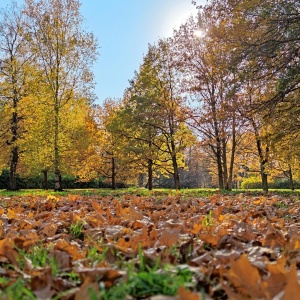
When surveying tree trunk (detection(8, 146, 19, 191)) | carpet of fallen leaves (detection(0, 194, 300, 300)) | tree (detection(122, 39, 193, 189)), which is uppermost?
tree (detection(122, 39, 193, 189))

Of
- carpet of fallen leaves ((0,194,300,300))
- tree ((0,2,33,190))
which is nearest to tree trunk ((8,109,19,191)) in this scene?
tree ((0,2,33,190))

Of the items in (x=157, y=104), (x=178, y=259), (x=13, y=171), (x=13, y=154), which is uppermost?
(x=157, y=104)

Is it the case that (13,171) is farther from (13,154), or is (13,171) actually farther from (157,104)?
(157,104)

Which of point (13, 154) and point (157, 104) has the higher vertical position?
point (157, 104)

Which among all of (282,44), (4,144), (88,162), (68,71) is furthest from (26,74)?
(282,44)

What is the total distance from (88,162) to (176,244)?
854 inches

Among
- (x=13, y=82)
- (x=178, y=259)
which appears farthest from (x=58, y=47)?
(x=178, y=259)

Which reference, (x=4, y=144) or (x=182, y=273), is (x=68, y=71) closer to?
(x=4, y=144)

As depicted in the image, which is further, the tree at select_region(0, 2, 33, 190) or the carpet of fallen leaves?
the tree at select_region(0, 2, 33, 190)

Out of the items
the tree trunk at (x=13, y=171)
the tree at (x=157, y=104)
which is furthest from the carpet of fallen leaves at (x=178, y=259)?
the tree trunk at (x=13, y=171)

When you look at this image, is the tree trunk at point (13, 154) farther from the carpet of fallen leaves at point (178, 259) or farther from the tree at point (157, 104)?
the carpet of fallen leaves at point (178, 259)

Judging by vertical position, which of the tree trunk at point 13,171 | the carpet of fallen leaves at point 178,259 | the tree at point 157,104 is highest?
the tree at point 157,104

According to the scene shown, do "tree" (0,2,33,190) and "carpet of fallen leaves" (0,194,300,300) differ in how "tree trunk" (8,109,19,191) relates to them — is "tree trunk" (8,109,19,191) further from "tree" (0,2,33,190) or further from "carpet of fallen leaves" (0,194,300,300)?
"carpet of fallen leaves" (0,194,300,300)

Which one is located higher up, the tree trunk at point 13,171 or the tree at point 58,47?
the tree at point 58,47
